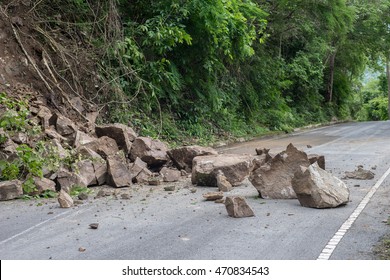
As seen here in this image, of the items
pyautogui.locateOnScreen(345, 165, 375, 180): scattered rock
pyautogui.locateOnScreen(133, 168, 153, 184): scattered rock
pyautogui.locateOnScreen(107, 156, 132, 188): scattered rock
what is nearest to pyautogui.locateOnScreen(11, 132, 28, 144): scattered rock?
pyautogui.locateOnScreen(107, 156, 132, 188): scattered rock

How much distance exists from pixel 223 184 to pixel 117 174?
2095mm

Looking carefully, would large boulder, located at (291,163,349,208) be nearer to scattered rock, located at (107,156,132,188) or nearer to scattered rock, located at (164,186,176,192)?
scattered rock, located at (164,186,176,192)

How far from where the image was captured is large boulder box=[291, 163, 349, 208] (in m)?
9.41

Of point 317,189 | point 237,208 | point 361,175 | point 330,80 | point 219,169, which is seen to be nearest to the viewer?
point 237,208

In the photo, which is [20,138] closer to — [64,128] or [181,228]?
[64,128]

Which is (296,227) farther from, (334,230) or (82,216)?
(82,216)

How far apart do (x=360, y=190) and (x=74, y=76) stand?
30.7 ft

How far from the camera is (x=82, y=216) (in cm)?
900

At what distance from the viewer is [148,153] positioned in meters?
13.9

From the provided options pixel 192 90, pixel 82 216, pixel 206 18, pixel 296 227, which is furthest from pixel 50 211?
pixel 192 90

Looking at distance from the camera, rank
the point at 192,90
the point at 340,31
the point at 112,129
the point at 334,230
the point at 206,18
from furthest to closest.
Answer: the point at 340,31 < the point at 192,90 < the point at 206,18 < the point at 112,129 < the point at 334,230

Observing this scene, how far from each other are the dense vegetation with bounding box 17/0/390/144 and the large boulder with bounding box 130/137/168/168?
4207mm

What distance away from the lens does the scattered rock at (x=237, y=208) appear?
8766mm

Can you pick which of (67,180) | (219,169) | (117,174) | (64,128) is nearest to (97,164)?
(117,174)
